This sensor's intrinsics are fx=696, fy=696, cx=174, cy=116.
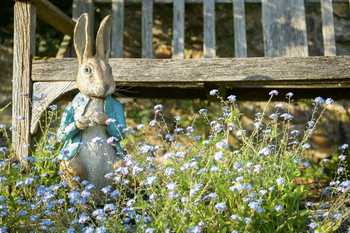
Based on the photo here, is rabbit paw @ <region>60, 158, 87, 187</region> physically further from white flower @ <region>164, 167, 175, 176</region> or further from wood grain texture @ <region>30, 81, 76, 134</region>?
white flower @ <region>164, 167, 175, 176</region>

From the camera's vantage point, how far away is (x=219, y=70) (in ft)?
12.9

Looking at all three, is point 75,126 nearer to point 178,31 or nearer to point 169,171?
point 169,171

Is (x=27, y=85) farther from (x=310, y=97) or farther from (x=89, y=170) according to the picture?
(x=310, y=97)

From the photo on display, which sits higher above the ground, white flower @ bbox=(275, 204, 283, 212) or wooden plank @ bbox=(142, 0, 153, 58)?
wooden plank @ bbox=(142, 0, 153, 58)

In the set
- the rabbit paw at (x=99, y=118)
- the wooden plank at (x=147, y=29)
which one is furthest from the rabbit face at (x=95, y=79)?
the wooden plank at (x=147, y=29)

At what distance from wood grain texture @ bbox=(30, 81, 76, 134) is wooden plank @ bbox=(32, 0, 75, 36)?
439 millimetres

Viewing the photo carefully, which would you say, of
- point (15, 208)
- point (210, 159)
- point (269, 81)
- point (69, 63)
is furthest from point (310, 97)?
point (15, 208)

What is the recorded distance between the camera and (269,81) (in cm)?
396

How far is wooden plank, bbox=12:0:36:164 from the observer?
382cm

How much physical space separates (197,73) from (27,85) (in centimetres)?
Result: 95

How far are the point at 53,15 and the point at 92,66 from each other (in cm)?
77

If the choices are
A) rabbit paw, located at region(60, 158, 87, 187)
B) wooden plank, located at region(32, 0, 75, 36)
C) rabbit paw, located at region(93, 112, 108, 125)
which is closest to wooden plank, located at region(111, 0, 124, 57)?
wooden plank, located at region(32, 0, 75, 36)

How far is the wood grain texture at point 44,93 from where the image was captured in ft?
12.5

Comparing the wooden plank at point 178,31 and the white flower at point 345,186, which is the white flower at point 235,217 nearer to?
the white flower at point 345,186
